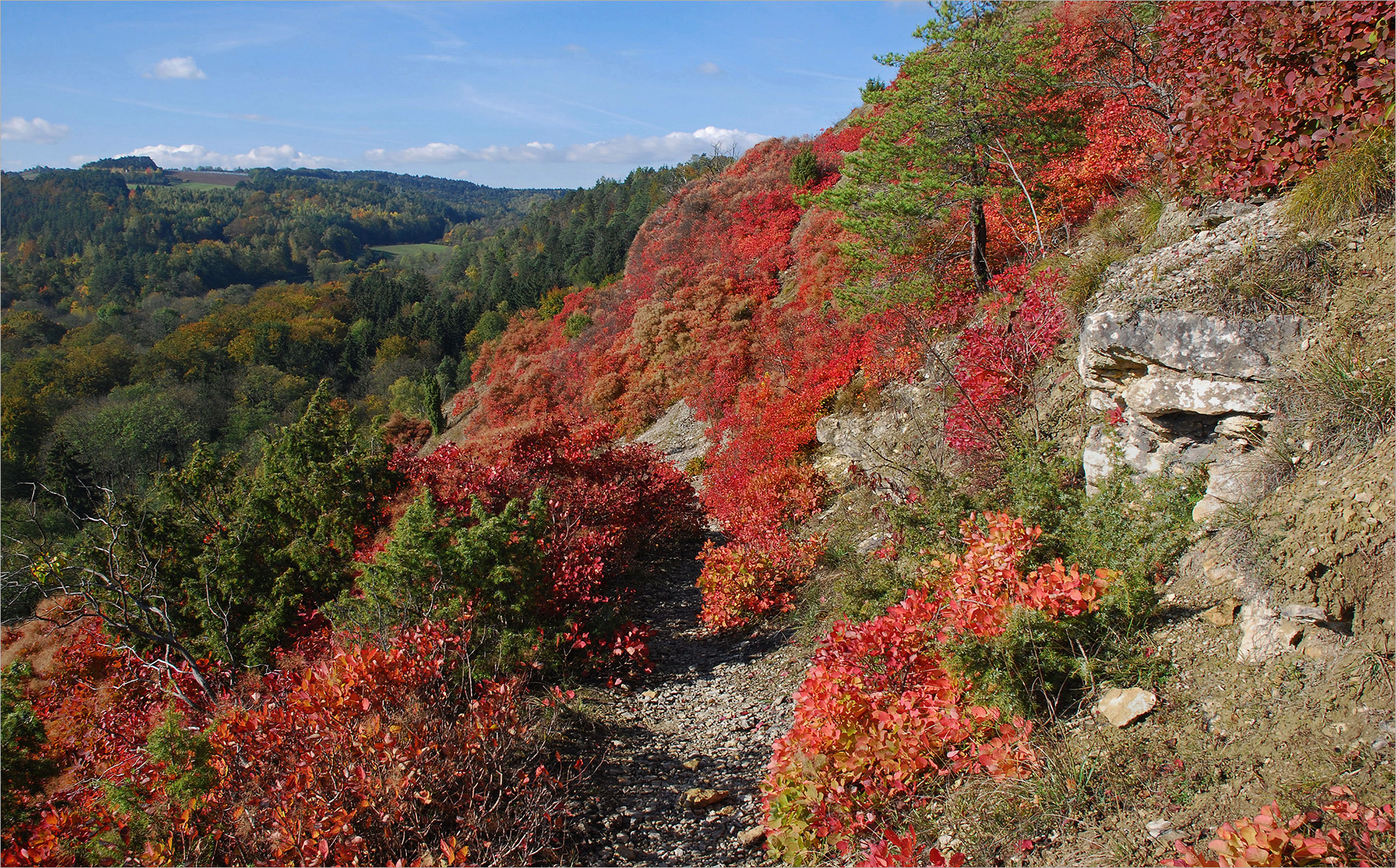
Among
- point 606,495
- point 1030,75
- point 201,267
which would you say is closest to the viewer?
point 1030,75

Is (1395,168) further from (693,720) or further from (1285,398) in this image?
(693,720)

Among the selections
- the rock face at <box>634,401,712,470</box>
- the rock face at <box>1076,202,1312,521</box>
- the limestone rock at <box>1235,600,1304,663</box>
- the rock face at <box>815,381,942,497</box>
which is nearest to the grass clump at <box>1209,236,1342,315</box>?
the rock face at <box>1076,202,1312,521</box>

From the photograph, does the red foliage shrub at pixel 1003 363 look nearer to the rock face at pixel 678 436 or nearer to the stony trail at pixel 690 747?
the stony trail at pixel 690 747

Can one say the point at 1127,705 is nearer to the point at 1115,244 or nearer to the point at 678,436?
the point at 1115,244

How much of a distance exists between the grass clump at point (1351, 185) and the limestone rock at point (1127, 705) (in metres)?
3.28

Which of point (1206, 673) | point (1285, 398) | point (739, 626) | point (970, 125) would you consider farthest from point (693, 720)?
point (970, 125)

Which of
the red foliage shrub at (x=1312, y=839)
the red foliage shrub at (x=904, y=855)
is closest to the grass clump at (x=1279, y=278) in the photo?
the red foliage shrub at (x=1312, y=839)

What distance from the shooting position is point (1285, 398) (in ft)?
13.8

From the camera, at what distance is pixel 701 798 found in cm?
471

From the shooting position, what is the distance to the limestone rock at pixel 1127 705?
3695 mm

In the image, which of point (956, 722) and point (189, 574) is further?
point (189, 574)

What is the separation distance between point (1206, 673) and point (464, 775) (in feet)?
14.1

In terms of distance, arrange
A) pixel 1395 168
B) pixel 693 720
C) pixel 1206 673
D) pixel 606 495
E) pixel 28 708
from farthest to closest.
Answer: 1. pixel 606 495
2. pixel 693 720
3. pixel 28 708
4. pixel 1395 168
5. pixel 1206 673

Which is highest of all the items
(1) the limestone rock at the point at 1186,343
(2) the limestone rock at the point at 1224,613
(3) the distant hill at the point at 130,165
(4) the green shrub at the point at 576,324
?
(3) the distant hill at the point at 130,165
